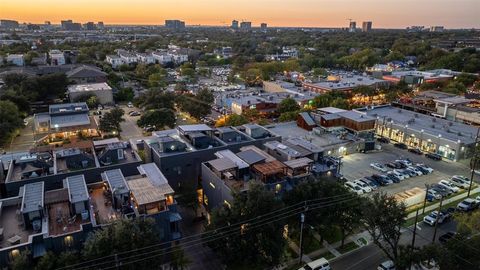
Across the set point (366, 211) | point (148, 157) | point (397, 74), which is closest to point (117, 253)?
point (366, 211)

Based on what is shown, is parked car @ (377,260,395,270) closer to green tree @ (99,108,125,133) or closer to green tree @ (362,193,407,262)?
green tree @ (362,193,407,262)

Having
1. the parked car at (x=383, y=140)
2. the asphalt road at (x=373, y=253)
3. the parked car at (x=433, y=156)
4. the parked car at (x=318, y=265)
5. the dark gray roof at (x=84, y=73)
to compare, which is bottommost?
the asphalt road at (x=373, y=253)

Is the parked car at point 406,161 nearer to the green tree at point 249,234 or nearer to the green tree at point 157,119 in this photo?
the green tree at point 249,234

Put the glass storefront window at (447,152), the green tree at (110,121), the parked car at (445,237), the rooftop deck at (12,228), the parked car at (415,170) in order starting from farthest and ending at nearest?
the green tree at (110,121) < the glass storefront window at (447,152) < the parked car at (415,170) < the parked car at (445,237) < the rooftop deck at (12,228)

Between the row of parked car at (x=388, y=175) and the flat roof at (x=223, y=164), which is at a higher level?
the flat roof at (x=223, y=164)

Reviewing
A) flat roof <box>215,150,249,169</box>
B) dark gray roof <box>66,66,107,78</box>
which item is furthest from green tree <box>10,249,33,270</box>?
dark gray roof <box>66,66,107,78</box>

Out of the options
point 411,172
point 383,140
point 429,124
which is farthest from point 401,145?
point 411,172

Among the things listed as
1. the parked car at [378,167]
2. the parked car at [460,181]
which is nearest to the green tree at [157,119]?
the parked car at [378,167]
